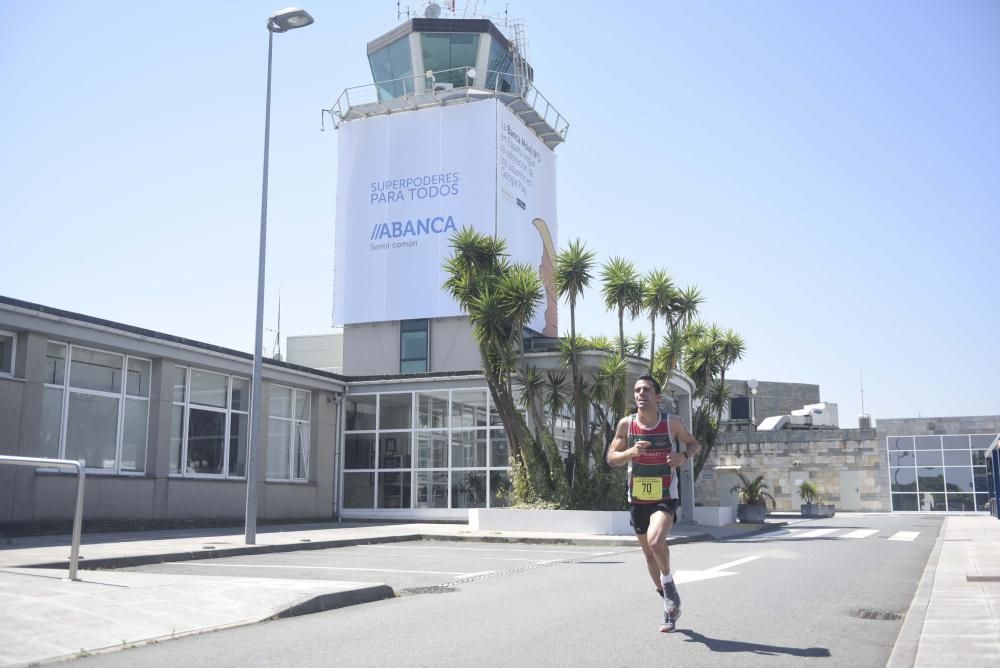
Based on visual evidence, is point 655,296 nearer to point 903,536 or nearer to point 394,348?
point 903,536

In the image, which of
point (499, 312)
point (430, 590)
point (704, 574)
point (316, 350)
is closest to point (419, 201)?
point (316, 350)

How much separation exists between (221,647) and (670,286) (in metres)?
19.2

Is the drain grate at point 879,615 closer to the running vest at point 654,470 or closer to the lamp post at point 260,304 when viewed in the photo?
the running vest at point 654,470

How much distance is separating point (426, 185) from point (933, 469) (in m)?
32.0

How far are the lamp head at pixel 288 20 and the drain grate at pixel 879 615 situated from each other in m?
13.6

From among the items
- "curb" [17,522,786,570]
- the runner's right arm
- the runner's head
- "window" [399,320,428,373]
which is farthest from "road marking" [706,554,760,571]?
"window" [399,320,428,373]

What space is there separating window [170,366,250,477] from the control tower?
13.6 meters

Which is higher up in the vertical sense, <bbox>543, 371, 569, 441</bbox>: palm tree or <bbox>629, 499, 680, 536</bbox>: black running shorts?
<bbox>543, 371, 569, 441</bbox>: palm tree

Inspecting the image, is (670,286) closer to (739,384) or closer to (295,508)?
(295,508)

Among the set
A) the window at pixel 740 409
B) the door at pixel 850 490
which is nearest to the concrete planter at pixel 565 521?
the door at pixel 850 490

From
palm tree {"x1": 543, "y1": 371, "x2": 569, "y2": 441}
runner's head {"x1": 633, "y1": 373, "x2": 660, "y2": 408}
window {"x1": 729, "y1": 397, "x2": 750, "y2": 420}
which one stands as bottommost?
runner's head {"x1": 633, "y1": 373, "x2": 660, "y2": 408}

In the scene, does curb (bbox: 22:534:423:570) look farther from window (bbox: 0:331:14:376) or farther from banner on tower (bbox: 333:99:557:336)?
banner on tower (bbox: 333:99:557:336)

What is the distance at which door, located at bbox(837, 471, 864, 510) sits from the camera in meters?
49.4

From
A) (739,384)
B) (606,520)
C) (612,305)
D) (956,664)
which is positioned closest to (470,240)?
(612,305)
